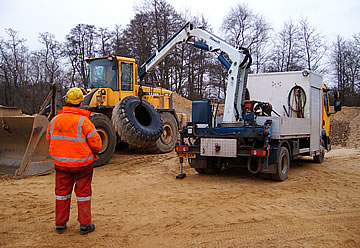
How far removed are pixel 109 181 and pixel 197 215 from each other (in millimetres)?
3102

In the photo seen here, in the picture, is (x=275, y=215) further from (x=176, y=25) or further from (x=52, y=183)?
(x=176, y=25)

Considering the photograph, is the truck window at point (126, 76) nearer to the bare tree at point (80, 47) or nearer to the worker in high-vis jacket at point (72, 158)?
the worker in high-vis jacket at point (72, 158)

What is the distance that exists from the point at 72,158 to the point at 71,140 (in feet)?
0.72

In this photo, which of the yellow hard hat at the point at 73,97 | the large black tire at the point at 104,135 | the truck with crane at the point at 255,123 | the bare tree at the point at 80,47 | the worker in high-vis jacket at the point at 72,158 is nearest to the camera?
the worker in high-vis jacket at the point at 72,158

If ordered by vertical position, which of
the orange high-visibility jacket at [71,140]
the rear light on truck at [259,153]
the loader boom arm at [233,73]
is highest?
the loader boom arm at [233,73]

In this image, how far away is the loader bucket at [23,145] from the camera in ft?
24.4

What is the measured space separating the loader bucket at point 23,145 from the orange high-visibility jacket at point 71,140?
3803 mm

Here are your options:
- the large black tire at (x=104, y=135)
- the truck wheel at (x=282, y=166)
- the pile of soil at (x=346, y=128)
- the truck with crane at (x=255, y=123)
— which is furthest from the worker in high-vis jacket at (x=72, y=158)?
the pile of soil at (x=346, y=128)

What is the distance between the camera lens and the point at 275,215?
486cm

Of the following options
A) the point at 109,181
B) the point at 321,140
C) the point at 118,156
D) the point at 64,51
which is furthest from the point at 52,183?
the point at 64,51

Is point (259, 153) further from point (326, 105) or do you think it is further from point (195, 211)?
point (326, 105)

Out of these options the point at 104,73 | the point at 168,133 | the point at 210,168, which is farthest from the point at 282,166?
the point at 104,73

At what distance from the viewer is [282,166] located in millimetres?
7508

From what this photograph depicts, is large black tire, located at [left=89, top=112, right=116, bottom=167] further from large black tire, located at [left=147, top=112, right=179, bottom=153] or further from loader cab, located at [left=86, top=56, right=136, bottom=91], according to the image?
large black tire, located at [left=147, top=112, right=179, bottom=153]
